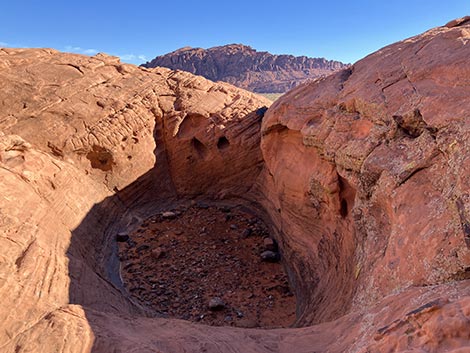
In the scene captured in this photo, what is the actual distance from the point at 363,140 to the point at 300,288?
3.70 meters

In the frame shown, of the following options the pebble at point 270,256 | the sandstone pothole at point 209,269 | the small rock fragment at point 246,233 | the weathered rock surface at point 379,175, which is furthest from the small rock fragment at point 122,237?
the weathered rock surface at point 379,175

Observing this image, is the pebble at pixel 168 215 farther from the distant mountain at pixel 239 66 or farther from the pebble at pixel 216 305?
the distant mountain at pixel 239 66

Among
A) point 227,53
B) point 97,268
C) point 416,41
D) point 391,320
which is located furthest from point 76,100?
point 227,53

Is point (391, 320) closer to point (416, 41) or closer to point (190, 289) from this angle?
point (416, 41)

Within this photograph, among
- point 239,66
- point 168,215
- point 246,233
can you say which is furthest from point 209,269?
point 239,66

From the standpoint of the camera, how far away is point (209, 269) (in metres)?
8.66

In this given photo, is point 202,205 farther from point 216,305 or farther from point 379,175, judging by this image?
point 379,175

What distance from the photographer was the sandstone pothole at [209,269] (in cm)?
737

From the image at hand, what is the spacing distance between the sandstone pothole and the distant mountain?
246ft

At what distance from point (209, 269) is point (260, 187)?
3446mm

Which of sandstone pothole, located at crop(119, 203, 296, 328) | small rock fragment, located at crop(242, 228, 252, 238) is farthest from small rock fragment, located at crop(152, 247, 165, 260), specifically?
small rock fragment, located at crop(242, 228, 252, 238)

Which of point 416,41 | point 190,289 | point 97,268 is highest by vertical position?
point 416,41

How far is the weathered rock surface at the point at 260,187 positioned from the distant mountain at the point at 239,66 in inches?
2878

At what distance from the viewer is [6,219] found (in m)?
5.54
